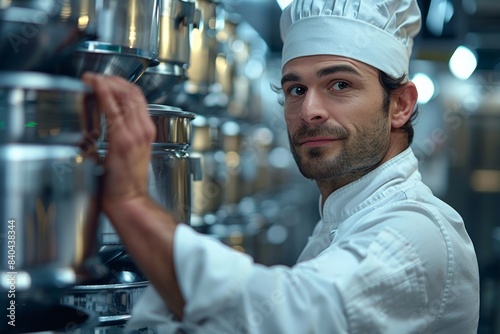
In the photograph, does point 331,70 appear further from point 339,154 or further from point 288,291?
point 288,291

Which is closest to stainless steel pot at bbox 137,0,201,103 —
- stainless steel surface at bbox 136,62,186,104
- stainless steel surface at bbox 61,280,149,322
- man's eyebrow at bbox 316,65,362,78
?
stainless steel surface at bbox 136,62,186,104

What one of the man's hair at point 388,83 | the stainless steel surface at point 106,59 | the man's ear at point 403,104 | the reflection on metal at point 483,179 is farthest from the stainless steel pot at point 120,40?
the reflection on metal at point 483,179

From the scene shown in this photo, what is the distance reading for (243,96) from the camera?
3.47m

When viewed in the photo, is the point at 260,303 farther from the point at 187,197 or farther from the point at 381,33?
the point at 381,33

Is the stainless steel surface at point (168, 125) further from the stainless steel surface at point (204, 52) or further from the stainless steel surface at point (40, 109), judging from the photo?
the stainless steel surface at point (204, 52)

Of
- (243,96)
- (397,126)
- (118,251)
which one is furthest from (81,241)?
(243,96)

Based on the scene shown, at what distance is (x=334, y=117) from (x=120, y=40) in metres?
0.55

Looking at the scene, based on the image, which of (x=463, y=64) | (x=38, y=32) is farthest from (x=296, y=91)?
(x=463, y=64)

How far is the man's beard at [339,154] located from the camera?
1438mm

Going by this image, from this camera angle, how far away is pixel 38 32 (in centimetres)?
78

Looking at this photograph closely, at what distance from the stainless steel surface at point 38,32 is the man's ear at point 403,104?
0.92 meters

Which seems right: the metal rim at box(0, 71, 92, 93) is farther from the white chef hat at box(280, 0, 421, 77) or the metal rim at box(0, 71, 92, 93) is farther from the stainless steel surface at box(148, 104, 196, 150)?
the white chef hat at box(280, 0, 421, 77)

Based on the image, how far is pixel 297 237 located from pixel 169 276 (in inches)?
250

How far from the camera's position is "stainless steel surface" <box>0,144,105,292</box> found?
0.75 m
